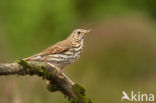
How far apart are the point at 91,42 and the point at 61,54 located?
13453mm

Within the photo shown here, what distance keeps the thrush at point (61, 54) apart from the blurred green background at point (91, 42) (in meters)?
0.98

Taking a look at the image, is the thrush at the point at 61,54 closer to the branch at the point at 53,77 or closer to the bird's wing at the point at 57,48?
the bird's wing at the point at 57,48

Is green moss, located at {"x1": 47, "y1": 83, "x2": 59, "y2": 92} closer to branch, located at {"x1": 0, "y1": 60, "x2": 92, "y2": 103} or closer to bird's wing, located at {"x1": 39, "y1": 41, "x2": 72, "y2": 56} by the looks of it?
branch, located at {"x1": 0, "y1": 60, "x2": 92, "y2": 103}

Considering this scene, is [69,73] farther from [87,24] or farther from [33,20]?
[33,20]

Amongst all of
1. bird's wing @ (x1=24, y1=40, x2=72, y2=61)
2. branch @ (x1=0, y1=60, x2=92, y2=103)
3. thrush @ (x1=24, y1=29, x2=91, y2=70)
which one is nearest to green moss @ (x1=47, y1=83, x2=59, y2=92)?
branch @ (x1=0, y1=60, x2=92, y2=103)

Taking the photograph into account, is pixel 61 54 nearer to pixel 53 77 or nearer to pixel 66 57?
pixel 66 57

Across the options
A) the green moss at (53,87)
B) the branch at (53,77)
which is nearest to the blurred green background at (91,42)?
the green moss at (53,87)

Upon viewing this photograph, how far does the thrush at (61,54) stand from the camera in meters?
10.4

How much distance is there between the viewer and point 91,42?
2422 cm

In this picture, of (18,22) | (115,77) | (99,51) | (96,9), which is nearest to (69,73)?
(115,77)

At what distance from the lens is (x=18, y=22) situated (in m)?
28.6

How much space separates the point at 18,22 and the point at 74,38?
1720 centimetres

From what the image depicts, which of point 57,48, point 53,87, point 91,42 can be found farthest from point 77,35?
point 91,42

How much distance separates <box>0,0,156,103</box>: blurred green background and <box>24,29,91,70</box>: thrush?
98 cm
